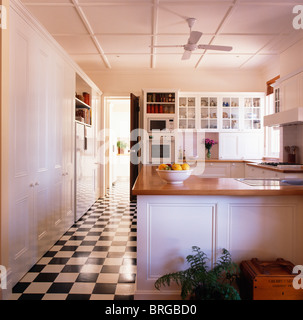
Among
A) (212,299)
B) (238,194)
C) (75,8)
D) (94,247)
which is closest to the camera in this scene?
(212,299)

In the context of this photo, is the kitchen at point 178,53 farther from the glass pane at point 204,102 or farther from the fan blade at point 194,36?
the fan blade at point 194,36

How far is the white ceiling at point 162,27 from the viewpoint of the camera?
3.51 meters

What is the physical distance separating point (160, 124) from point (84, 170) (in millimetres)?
2237

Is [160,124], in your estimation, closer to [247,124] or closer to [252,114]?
[247,124]

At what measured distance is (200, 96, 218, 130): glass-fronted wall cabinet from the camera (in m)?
6.41

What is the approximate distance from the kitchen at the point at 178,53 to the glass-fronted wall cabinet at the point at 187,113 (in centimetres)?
14

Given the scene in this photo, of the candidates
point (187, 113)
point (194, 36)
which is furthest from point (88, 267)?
point (187, 113)

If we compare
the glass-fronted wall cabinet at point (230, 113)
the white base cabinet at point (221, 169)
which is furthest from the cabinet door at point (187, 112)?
the white base cabinet at point (221, 169)

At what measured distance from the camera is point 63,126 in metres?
3.63

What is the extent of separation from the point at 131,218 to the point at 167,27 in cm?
307

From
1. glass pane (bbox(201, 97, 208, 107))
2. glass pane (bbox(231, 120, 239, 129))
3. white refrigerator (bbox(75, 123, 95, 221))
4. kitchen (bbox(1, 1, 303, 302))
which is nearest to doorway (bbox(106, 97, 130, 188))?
kitchen (bbox(1, 1, 303, 302))

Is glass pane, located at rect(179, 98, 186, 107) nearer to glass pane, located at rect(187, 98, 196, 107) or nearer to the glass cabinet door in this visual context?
glass pane, located at rect(187, 98, 196, 107)
